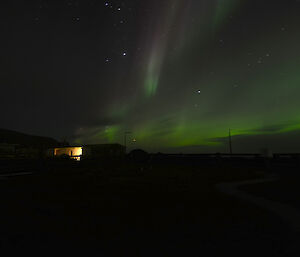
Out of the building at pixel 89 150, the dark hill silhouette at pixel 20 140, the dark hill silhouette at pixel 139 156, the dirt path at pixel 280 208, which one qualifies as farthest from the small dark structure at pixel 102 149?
the dirt path at pixel 280 208

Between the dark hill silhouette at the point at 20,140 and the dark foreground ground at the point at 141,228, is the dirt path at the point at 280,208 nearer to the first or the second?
the dark foreground ground at the point at 141,228

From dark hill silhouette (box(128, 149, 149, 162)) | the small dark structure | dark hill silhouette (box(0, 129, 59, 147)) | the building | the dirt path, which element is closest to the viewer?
the dirt path

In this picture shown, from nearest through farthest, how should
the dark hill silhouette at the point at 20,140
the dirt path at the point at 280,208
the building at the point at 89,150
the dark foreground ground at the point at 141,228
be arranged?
1. the dark foreground ground at the point at 141,228
2. the dirt path at the point at 280,208
3. the building at the point at 89,150
4. the dark hill silhouette at the point at 20,140

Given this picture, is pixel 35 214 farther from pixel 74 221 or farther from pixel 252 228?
pixel 252 228

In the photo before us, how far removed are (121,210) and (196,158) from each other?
1546 cm

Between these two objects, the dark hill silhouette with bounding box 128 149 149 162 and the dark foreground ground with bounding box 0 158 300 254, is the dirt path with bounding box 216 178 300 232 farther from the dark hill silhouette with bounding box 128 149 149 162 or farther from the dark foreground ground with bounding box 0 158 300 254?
the dark hill silhouette with bounding box 128 149 149 162

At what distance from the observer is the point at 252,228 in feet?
11.9

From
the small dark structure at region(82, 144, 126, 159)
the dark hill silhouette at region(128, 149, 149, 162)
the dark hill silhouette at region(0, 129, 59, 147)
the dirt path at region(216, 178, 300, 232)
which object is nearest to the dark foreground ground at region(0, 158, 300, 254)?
the dirt path at region(216, 178, 300, 232)

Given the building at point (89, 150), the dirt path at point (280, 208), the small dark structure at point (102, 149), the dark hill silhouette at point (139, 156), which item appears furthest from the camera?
the small dark structure at point (102, 149)

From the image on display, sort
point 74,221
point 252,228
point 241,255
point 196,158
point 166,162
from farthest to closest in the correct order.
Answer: point 166,162 → point 196,158 → point 74,221 → point 252,228 → point 241,255

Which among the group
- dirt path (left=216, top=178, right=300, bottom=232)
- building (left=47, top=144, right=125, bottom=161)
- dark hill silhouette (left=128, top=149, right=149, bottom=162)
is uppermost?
building (left=47, top=144, right=125, bottom=161)

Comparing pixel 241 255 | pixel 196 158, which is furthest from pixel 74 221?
pixel 196 158

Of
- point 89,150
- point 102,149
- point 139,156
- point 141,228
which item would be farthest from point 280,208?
point 89,150

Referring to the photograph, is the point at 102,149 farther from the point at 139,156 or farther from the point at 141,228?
the point at 141,228
